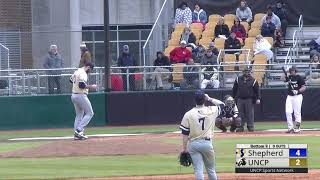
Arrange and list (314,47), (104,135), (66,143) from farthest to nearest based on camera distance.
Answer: (314,47), (104,135), (66,143)

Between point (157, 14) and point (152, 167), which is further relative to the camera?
point (157, 14)

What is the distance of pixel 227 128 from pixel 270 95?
384cm

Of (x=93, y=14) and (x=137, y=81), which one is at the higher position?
(x=93, y=14)

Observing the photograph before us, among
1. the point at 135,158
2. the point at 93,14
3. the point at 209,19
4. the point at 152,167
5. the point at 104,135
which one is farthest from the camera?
the point at 93,14

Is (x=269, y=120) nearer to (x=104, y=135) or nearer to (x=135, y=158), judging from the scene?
(x=104, y=135)

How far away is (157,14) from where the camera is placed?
3688 centimetres

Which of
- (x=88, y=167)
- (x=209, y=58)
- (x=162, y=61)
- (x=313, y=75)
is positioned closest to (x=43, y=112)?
(x=162, y=61)

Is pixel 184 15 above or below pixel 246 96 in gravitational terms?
above

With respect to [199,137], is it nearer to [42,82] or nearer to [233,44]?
[42,82]

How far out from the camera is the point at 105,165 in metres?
18.4

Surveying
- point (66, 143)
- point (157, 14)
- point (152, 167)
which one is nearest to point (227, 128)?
point (66, 143)
